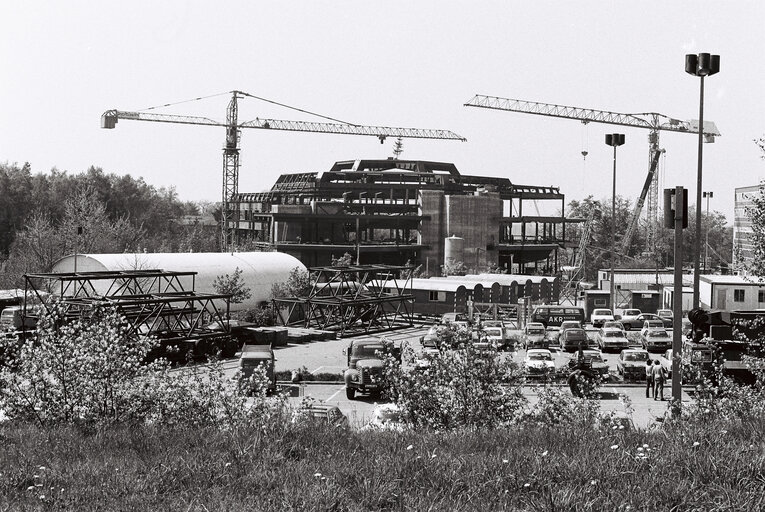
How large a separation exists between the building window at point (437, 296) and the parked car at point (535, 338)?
13.9m

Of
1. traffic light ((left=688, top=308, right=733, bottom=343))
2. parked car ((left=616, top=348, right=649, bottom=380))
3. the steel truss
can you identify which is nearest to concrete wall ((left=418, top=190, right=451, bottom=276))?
the steel truss

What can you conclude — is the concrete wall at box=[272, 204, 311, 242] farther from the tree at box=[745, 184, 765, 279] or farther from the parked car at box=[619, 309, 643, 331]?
the tree at box=[745, 184, 765, 279]

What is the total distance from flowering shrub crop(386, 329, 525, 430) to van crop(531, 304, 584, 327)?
116 ft

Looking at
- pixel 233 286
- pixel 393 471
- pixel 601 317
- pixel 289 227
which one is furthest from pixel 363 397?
pixel 289 227

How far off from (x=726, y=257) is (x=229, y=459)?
151m

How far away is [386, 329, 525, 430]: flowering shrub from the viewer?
1397 centimetres

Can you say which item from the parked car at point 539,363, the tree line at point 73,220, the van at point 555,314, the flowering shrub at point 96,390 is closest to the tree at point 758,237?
the flowering shrub at point 96,390

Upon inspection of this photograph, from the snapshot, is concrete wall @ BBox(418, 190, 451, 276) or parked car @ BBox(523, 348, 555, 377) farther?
concrete wall @ BBox(418, 190, 451, 276)

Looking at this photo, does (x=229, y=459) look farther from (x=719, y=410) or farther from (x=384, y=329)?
(x=384, y=329)

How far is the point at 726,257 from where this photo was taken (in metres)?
148

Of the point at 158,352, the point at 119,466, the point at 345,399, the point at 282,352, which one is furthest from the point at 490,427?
the point at 282,352

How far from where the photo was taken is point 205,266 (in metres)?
53.2

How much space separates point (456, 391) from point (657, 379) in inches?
520

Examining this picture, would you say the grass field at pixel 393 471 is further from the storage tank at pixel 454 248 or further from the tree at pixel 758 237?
the storage tank at pixel 454 248
